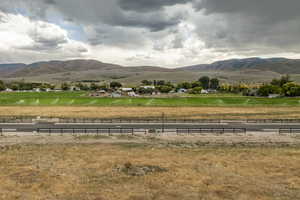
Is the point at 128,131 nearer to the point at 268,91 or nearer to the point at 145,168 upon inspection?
the point at 145,168

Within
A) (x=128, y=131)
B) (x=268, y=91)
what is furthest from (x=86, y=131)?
(x=268, y=91)

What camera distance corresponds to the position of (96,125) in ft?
155

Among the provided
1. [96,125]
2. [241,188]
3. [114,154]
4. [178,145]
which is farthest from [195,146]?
[96,125]

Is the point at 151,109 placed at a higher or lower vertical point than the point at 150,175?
higher

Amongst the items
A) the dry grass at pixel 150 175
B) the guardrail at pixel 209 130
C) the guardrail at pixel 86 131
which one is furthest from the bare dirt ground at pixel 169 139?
the dry grass at pixel 150 175

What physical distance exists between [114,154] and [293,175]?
18537 millimetres

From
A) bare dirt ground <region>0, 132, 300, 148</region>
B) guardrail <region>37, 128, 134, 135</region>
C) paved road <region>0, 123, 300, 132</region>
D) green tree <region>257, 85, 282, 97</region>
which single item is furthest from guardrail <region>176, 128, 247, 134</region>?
green tree <region>257, 85, 282, 97</region>

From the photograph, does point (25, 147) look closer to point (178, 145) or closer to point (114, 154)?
point (114, 154)

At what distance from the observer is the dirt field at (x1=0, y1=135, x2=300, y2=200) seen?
18.5m

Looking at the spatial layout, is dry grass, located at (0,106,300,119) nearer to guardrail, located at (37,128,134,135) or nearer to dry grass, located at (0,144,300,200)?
guardrail, located at (37,128,134,135)

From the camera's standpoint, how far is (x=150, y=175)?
72.7 ft

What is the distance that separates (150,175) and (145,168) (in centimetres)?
152

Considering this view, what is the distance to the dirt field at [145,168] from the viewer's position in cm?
1847

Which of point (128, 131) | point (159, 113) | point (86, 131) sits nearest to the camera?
point (86, 131)
